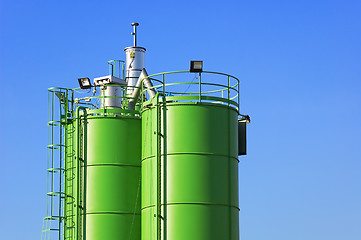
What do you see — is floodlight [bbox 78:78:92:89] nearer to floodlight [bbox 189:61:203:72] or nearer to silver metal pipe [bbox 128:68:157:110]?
silver metal pipe [bbox 128:68:157:110]

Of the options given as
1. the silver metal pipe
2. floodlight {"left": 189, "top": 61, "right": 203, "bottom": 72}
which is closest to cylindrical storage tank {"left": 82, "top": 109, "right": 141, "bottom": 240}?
the silver metal pipe

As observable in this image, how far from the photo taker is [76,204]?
35156 millimetres

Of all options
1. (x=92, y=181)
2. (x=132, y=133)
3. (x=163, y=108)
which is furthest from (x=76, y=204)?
(x=163, y=108)

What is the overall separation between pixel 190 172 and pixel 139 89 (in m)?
6.20

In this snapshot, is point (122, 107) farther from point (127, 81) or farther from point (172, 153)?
point (172, 153)

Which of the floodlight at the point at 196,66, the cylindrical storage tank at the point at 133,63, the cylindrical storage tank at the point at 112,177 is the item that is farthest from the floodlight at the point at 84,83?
the floodlight at the point at 196,66

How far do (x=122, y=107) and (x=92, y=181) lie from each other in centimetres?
540

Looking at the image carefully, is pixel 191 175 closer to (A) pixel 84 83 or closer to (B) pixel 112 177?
(B) pixel 112 177

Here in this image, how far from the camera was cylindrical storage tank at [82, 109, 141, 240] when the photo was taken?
3469 centimetres

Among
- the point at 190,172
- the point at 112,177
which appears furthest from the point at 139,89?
the point at 190,172

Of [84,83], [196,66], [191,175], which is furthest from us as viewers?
[84,83]

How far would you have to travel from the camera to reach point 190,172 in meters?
32.0

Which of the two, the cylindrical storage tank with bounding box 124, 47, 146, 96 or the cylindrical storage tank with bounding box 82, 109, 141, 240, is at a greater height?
the cylindrical storage tank with bounding box 124, 47, 146, 96

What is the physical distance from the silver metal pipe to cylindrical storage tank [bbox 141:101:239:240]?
2381mm
